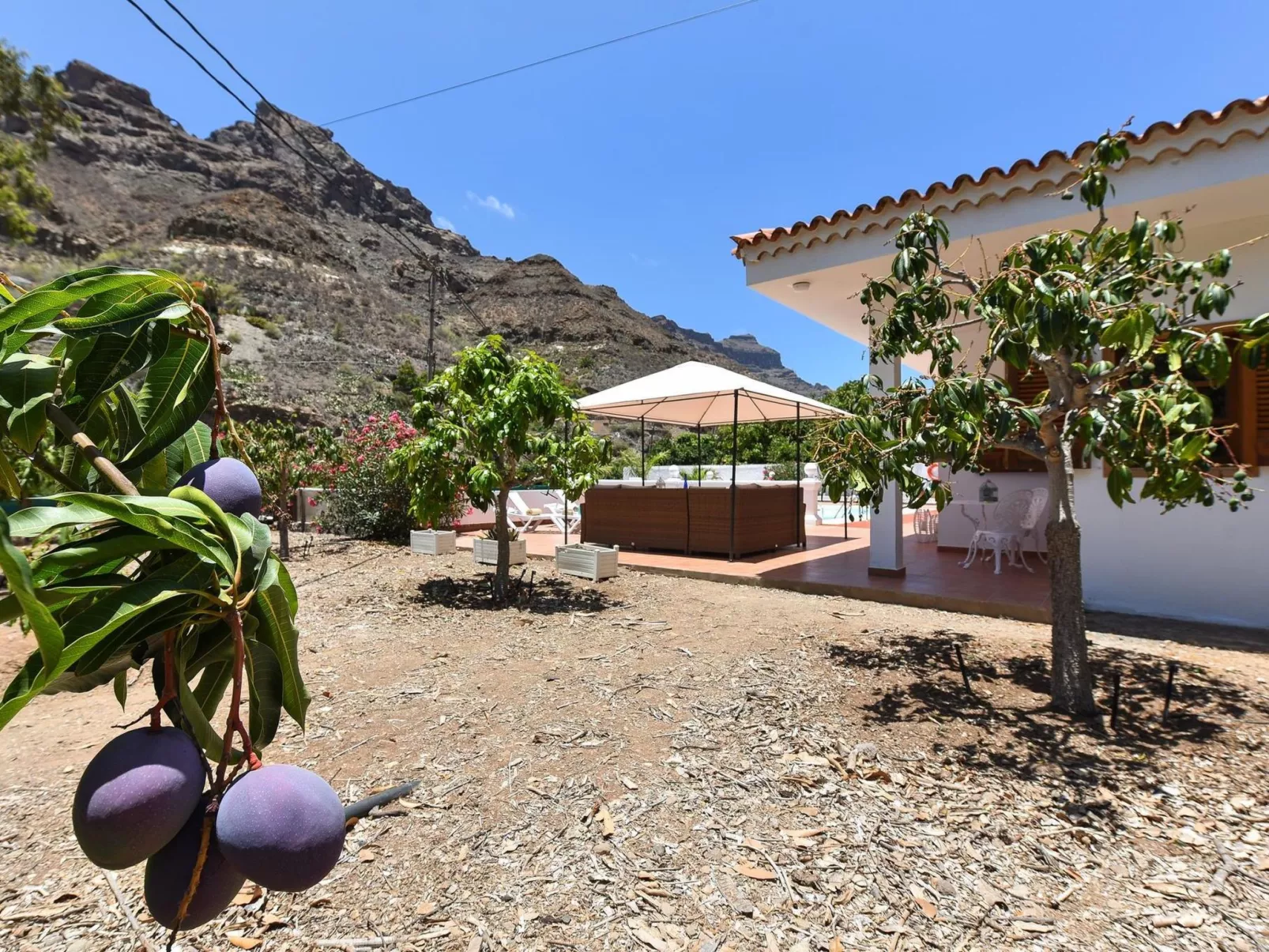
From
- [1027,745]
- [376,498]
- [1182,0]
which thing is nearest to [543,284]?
[376,498]

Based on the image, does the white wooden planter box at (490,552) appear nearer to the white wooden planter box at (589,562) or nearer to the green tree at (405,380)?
the white wooden planter box at (589,562)

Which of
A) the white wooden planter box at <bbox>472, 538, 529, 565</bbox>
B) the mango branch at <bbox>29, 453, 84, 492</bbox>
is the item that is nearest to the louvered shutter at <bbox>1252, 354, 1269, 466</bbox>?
the white wooden planter box at <bbox>472, 538, 529, 565</bbox>

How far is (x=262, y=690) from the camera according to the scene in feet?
1.71

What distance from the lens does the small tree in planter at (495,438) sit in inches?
218

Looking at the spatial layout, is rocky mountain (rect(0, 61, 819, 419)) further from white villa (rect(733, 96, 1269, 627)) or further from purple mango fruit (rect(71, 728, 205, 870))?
purple mango fruit (rect(71, 728, 205, 870))

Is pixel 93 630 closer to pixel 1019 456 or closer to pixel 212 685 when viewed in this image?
pixel 212 685

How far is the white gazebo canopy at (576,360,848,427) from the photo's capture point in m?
8.34

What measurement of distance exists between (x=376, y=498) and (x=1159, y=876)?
10.1m

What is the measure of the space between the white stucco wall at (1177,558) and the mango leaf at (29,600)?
6829 mm

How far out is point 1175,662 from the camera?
4.21 meters

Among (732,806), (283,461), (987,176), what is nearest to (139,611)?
(732,806)

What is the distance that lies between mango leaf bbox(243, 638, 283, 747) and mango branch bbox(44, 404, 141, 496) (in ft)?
0.46

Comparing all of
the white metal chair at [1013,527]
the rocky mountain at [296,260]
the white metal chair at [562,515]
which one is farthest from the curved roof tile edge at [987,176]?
the rocky mountain at [296,260]

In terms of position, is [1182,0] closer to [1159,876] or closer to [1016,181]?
[1016,181]
